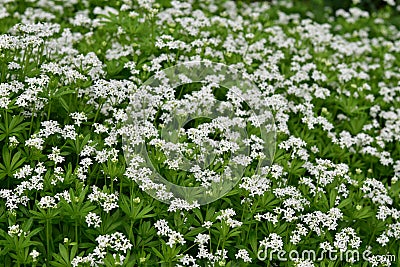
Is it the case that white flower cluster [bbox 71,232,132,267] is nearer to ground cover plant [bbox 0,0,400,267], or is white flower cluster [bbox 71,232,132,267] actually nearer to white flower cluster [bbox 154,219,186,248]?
ground cover plant [bbox 0,0,400,267]

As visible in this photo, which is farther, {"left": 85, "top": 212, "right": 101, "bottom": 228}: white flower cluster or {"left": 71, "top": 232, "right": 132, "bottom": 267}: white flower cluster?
{"left": 85, "top": 212, "right": 101, "bottom": 228}: white flower cluster

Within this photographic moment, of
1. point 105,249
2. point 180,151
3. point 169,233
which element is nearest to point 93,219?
point 105,249

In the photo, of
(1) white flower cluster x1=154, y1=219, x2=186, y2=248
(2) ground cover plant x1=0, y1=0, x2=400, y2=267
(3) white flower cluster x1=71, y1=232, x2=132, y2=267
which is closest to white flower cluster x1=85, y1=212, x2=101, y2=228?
(2) ground cover plant x1=0, y1=0, x2=400, y2=267

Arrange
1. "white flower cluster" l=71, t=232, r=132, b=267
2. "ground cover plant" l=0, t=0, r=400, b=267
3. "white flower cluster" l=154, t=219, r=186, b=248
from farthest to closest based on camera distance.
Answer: "ground cover plant" l=0, t=0, r=400, b=267 < "white flower cluster" l=154, t=219, r=186, b=248 < "white flower cluster" l=71, t=232, r=132, b=267

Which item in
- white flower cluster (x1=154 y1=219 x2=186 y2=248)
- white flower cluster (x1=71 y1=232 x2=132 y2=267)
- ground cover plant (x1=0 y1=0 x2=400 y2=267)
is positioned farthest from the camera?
ground cover plant (x1=0 y1=0 x2=400 y2=267)

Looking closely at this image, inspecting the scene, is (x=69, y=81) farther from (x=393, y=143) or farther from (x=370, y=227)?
(x=393, y=143)

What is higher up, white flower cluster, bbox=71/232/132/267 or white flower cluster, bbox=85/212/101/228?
white flower cluster, bbox=85/212/101/228

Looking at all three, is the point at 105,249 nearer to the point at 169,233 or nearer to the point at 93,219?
the point at 93,219

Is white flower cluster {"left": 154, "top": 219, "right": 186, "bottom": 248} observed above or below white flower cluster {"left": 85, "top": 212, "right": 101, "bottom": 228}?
below

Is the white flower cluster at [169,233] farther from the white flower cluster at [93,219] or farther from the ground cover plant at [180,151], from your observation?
the white flower cluster at [93,219]
